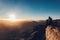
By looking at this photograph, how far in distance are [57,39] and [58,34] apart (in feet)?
3.35

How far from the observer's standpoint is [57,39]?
69.7 ft

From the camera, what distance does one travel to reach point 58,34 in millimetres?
21828
